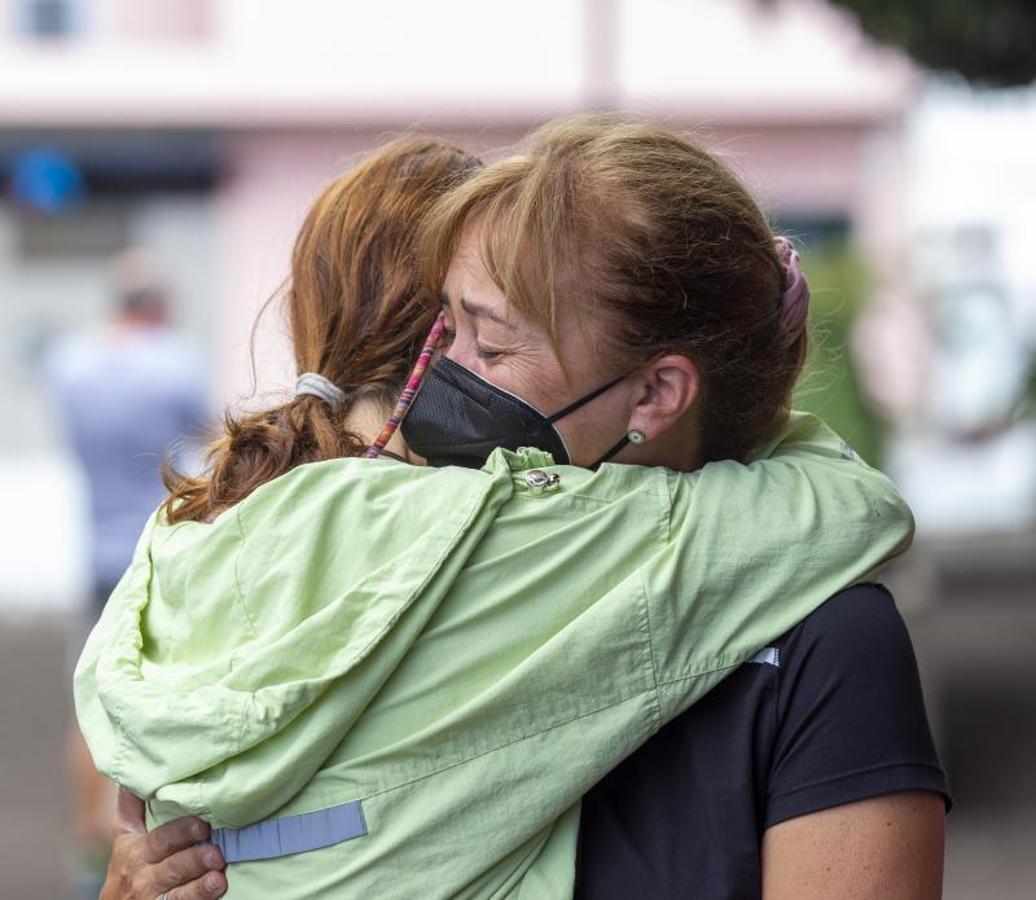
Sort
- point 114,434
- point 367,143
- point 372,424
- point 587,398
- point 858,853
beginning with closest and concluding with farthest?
point 858,853 → point 587,398 → point 372,424 → point 114,434 → point 367,143

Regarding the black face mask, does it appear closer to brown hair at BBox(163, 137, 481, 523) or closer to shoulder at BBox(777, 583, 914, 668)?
brown hair at BBox(163, 137, 481, 523)

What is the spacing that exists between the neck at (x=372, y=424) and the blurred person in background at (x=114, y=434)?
13.9ft

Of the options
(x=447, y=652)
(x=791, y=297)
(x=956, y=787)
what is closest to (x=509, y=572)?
(x=447, y=652)

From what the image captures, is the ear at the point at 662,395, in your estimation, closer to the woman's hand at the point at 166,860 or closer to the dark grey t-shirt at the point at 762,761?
the dark grey t-shirt at the point at 762,761

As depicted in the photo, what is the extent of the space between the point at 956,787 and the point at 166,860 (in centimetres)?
603

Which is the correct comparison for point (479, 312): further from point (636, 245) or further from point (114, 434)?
point (114, 434)

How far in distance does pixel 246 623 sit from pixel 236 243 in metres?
17.1

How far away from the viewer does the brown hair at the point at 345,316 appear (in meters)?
1.75

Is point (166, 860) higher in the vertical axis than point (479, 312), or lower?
lower

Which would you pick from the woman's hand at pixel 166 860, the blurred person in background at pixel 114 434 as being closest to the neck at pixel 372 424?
the woman's hand at pixel 166 860

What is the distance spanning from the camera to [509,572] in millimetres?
1547

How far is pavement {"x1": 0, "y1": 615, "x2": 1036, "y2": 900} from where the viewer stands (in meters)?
6.11

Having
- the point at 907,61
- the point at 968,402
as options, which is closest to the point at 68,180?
the point at 968,402

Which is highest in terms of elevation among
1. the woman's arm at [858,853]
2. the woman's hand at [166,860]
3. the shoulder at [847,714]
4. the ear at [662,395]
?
the ear at [662,395]
